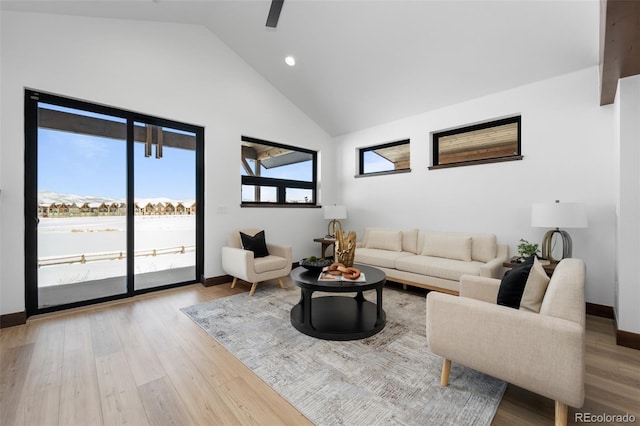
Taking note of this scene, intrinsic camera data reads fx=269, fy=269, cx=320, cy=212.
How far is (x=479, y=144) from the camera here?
3.97 metres

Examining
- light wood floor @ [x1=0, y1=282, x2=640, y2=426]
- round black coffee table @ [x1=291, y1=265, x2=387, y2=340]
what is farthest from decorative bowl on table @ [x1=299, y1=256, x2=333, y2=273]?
light wood floor @ [x1=0, y1=282, x2=640, y2=426]

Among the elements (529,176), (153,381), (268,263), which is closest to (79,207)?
(268,263)

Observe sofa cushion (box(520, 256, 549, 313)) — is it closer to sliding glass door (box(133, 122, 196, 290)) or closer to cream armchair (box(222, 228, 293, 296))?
cream armchair (box(222, 228, 293, 296))

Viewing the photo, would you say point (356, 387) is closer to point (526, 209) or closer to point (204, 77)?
point (526, 209)

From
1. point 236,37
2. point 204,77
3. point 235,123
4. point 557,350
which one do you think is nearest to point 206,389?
point 557,350

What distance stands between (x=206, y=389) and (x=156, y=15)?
426 cm

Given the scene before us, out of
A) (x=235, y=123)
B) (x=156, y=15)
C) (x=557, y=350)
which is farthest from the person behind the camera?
(x=235, y=123)

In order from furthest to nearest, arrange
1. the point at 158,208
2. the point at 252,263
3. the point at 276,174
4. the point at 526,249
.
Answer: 1. the point at 276,174
2. the point at 158,208
3. the point at 252,263
4. the point at 526,249

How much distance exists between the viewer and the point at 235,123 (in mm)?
4348

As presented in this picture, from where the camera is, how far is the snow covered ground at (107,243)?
3.01m

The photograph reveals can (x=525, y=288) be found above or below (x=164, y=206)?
below

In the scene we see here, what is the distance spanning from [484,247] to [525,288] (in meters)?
2.20

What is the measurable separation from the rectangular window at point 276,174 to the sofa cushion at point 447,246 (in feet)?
8.16

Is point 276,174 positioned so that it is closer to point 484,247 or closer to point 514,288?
point 484,247
